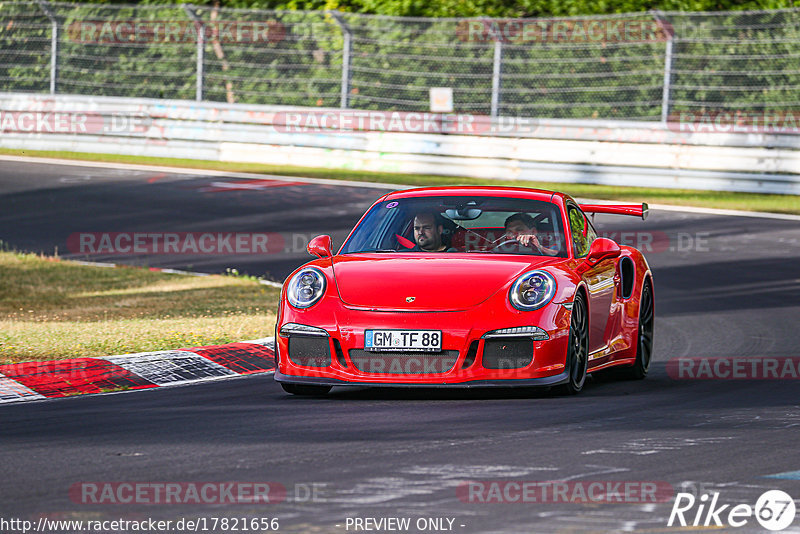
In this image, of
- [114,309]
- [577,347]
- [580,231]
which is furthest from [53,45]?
[577,347]

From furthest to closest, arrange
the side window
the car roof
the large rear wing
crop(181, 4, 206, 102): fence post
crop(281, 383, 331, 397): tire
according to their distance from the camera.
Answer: crop(181, 4, 206, 102): fence post < the large rear wing < the car roof < the side window < crop(281, 383, 331, 397): tire

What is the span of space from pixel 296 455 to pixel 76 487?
1029mm

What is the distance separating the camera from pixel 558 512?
5.10 meters

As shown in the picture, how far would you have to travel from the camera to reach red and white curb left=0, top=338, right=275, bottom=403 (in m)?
8.38

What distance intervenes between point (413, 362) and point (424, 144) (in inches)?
661

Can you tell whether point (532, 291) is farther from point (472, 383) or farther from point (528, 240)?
point (528, 240)

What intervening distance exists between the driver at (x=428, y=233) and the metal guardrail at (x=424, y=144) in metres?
13.8

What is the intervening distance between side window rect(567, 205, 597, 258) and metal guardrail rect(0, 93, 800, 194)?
12.8m

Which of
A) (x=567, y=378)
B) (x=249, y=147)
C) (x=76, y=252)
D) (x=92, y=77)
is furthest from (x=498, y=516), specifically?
(x=92, y=77)

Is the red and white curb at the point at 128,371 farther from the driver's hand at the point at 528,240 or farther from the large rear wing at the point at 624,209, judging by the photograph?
the large rear wing at the point at 624,209

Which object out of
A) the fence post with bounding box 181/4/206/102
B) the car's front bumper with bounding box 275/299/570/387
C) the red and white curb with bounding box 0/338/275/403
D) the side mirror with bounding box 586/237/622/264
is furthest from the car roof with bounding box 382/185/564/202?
the fence post with bounding box 181/4/206/102

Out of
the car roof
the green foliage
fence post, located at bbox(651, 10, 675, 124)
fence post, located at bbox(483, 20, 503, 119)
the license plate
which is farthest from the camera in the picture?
fence post, located at bbox(483, 20, 503, 119)

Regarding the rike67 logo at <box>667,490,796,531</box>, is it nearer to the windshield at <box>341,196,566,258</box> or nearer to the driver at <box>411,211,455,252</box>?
the windshield at <box>341,196,566,258</box>

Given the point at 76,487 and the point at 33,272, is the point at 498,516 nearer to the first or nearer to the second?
the point at 76,487
